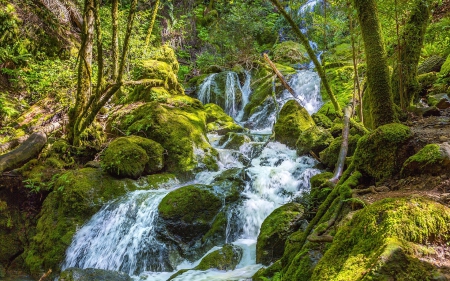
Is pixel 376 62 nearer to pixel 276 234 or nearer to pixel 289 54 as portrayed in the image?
pixel 276 234

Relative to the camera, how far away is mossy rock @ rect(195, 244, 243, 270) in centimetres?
512

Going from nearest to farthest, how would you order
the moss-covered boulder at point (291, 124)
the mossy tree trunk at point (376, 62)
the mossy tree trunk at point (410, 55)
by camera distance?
the mossy tree trunk at point (376, 62) < the mossy tree trunk at point (410, 55) < the moss-covered boulder at point (291, 124)

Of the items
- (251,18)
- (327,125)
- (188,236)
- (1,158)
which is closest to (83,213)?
(1,158)

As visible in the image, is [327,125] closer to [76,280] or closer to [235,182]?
[235,182]

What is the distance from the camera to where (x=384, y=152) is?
11.8 feet

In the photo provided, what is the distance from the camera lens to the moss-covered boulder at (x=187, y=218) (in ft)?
19.9

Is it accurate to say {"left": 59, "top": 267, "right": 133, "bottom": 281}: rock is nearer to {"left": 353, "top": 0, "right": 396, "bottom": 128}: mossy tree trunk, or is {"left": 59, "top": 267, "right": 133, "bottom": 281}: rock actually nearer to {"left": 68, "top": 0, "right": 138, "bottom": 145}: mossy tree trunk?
{"left": 68, "top": 0, "right": 138, "bottom": 145}: mossy tree trunk

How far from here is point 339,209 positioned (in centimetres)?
311

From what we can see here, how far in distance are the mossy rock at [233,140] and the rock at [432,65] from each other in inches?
243

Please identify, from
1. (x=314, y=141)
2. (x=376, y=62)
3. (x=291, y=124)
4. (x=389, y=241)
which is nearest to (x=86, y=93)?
(x=291, y=124)

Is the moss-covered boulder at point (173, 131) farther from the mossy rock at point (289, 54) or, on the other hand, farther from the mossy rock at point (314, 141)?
the mossy rock at point (289, 54)

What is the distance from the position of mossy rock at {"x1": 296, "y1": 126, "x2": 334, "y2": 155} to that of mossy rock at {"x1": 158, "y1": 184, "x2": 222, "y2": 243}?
3345 mm

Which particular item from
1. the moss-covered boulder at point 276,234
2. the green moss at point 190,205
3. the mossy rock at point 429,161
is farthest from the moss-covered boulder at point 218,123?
the mossy rock at point 429,161

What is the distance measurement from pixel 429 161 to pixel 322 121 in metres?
7.76
